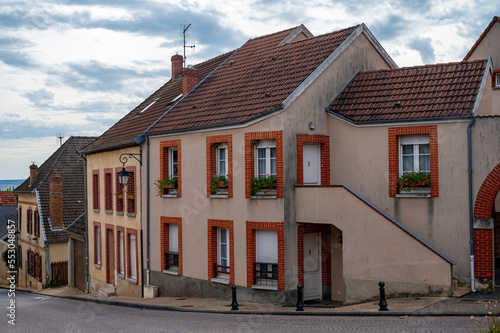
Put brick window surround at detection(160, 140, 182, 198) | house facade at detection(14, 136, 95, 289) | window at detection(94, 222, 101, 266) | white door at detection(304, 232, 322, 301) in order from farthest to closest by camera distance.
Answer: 1. house facade at detection(14, 136, 95, 289)
2. window at detection(94, 222, 101, 266)
3. brick window surround at detection(160, 140, 182, 198)
4. white door at detection(304, 232, 322, 301)

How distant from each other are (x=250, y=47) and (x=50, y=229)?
1843 cm

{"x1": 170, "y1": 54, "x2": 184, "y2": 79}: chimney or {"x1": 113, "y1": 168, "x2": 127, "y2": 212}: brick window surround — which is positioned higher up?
{"x1": 170, "y1": 54, "x2": 184, "y2": 79}: chimney

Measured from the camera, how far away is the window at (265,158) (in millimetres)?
17359

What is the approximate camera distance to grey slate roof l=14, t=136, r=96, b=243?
3547cm

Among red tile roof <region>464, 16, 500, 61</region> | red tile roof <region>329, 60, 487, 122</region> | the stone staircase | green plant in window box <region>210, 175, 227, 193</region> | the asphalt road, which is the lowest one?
A: the stone staircase

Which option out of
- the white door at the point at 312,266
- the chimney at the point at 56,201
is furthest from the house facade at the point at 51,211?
the white door at the point at 312,266

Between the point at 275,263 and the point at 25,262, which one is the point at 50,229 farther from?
the point at 275,263

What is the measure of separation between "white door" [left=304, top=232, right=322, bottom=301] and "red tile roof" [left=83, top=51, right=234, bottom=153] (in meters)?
8.12

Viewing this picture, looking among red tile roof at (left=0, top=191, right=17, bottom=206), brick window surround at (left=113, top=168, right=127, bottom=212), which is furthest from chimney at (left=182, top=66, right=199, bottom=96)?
red tile roof at (left=0, top=191, right=17, bottom=206)

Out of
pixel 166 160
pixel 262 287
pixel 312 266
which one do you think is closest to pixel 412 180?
pixel 312 266

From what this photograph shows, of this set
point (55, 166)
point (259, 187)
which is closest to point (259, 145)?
A: point (259, 187)

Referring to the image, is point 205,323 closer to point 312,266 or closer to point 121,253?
point 312,266

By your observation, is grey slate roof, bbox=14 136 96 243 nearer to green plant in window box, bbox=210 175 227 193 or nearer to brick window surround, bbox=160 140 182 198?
brick window surround, bbox=160 140 182 198

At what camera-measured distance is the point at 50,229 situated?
35.2 meters
